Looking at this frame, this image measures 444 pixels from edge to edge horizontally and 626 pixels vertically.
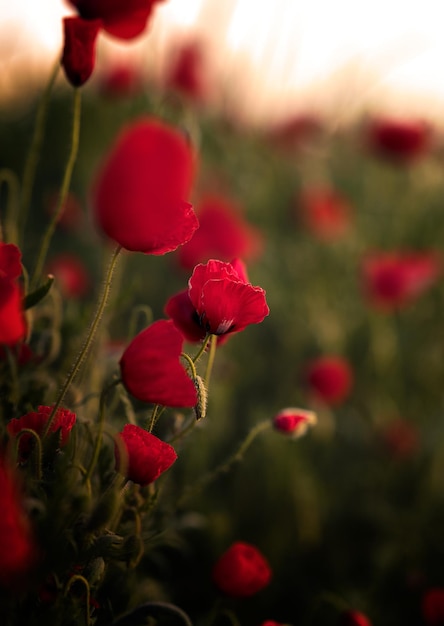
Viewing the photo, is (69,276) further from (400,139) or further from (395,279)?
(400,139)

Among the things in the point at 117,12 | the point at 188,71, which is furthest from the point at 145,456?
the point at 188,71

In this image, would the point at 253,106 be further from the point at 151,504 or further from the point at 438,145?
the point at 151,504

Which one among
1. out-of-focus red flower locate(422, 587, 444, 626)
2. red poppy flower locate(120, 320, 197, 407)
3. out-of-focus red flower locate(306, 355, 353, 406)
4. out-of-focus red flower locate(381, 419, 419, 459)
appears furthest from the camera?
out-of-focus red flower locate(381, 419, 419, 459)

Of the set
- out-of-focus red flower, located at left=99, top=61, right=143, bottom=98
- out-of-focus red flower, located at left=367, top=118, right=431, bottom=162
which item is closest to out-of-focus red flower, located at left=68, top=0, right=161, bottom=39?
out-of-focus red flower, located at left=99, top=61, right=143, bottom=98

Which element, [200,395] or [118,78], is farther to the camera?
[118,78]

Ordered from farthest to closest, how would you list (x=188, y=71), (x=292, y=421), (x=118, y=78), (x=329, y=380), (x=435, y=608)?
(x=188, y=71)
(x=118, y=78)
(x=329, y=380)
(x=435, y=608)
(x=292, y=421)

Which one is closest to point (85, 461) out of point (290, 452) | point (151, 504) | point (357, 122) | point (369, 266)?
point (151, 504)

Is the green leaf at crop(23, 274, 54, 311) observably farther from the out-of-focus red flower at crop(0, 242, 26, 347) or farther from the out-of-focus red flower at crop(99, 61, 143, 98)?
the out-of-focus red flower at crop(99, 61, 143, 98)
